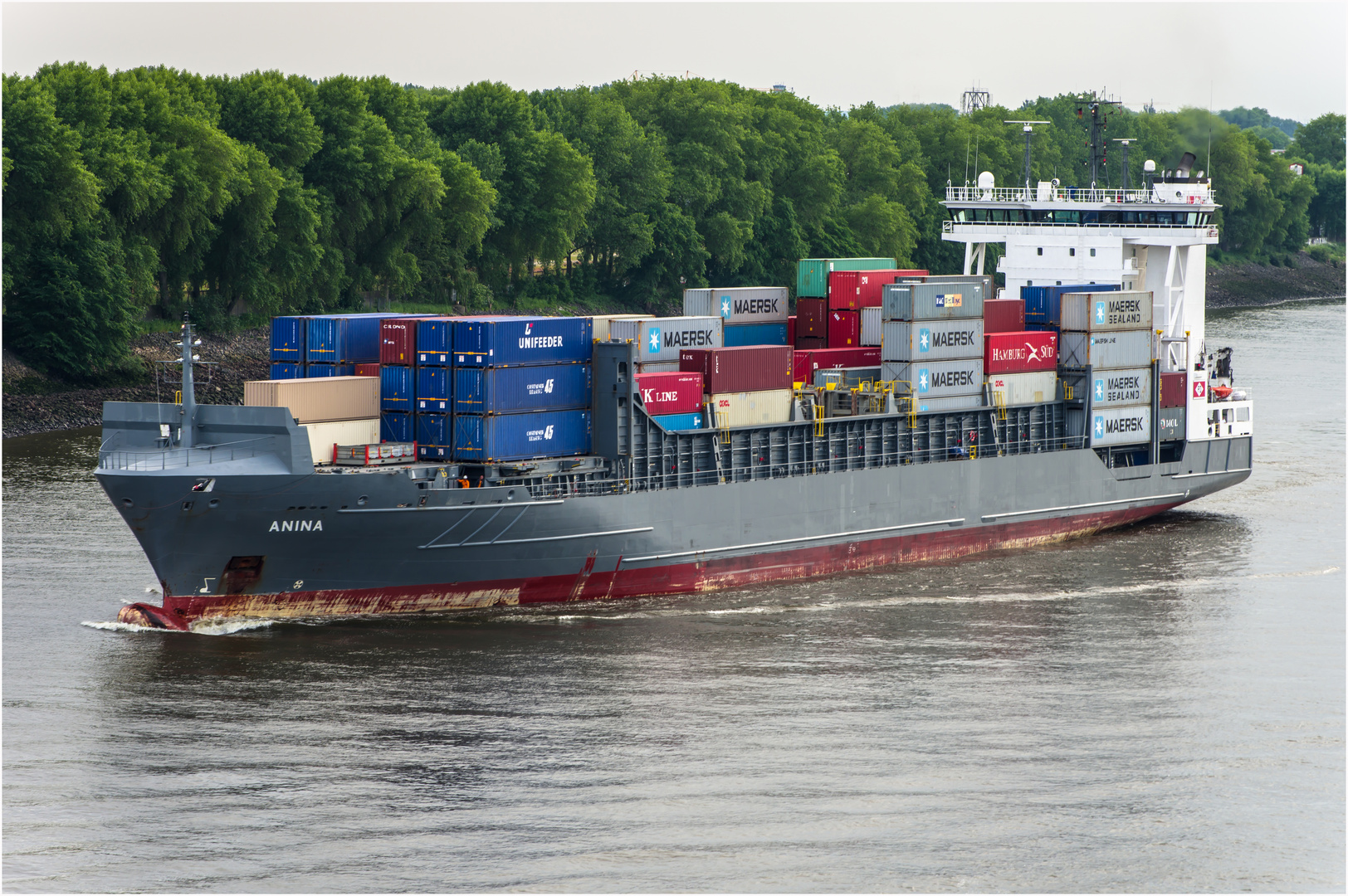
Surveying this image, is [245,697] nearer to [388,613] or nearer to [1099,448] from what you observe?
[388,613]

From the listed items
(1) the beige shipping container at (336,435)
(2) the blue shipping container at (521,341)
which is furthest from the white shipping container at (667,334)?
(1) the beige shipping container at (336,435)

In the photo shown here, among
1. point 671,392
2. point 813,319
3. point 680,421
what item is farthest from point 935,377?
point 671,392

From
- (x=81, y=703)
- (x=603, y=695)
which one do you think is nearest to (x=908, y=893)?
(x=603, y=695)

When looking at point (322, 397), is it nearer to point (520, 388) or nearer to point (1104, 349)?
point (520, 388)

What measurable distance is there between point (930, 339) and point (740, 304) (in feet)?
18.6

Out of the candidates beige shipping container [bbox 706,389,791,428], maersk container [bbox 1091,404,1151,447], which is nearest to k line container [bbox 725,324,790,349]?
beige shipping container [bbox 706,389,791,428]

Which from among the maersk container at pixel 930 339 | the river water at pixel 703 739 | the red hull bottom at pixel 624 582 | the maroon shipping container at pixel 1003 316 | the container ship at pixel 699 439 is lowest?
the river water at pixel 703 739

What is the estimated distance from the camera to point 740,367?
36.6m

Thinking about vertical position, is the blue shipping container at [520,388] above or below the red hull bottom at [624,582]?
above

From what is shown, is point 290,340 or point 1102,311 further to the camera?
point 1102,311

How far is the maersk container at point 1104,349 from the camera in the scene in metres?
42.2

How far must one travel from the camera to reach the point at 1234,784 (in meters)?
24.0

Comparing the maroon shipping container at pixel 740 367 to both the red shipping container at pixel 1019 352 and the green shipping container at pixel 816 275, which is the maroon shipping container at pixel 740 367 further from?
the red shipping container at pixel 1019 352

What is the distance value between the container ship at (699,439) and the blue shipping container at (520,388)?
0.19 ft
